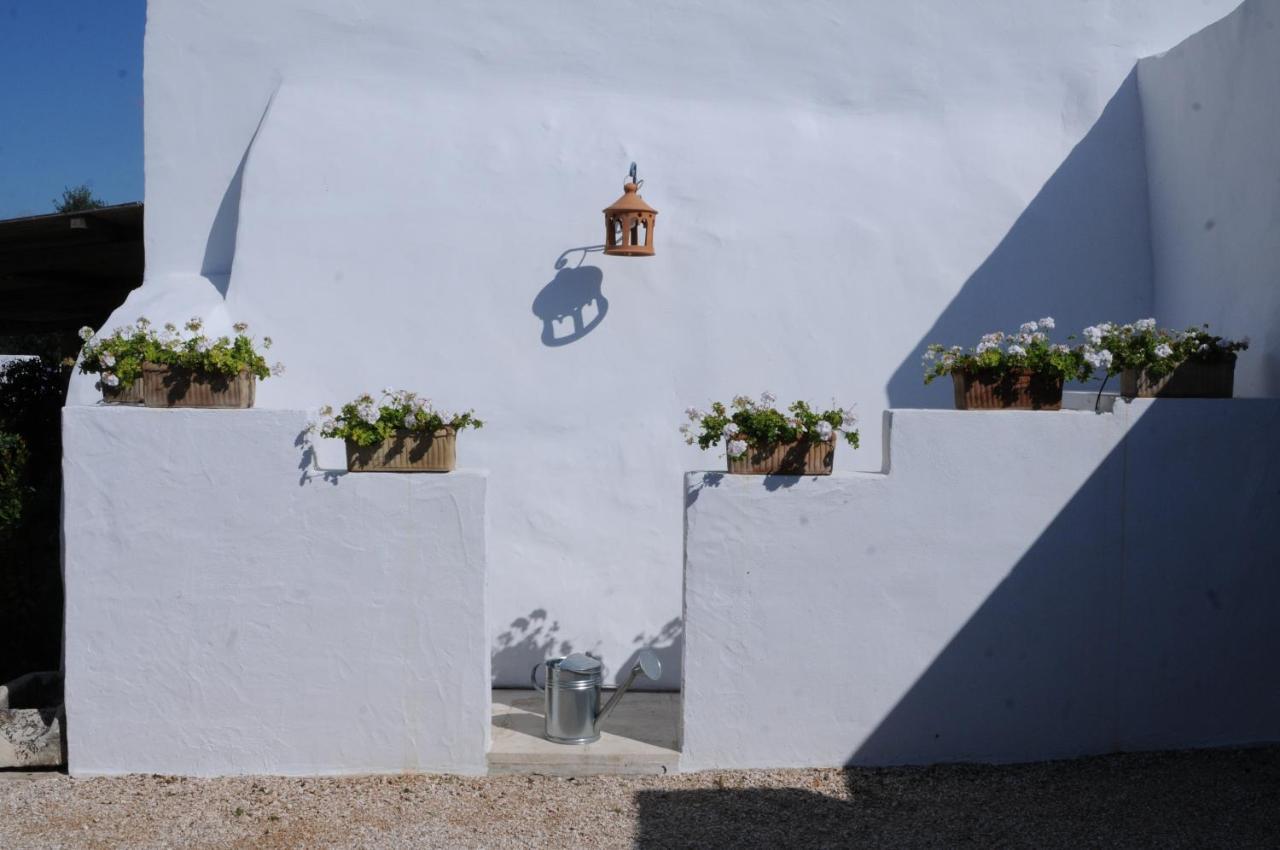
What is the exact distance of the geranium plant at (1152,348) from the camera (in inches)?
227

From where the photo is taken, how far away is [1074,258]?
7148mm

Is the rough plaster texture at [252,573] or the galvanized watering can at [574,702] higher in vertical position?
the rough plaster texture at [252,573]

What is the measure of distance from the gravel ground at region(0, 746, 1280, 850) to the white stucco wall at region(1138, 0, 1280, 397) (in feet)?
7.19

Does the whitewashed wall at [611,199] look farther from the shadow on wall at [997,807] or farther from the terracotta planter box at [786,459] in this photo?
the shadow on wall at [997,807]

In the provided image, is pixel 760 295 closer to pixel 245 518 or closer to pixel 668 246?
pixel 668 246

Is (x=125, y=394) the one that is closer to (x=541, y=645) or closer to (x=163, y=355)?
(x=163, y=355)

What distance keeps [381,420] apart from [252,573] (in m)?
0.95

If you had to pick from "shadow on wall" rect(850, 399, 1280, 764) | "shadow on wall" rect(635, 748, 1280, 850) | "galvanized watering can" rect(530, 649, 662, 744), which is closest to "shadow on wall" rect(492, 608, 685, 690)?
"galvanized watering can" rect(530, 649, 662, 744)

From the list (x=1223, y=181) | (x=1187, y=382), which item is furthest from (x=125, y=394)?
(x=1223, y=181)

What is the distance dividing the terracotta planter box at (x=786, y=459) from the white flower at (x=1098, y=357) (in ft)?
4.32

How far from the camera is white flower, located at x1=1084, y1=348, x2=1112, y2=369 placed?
221 inches

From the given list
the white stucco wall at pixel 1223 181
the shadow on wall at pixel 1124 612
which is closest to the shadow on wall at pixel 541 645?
the shadow on wall at pixel 1124 612

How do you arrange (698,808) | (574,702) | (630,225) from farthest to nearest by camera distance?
1. (630,225)
2. (574,702)
3. (698,808)

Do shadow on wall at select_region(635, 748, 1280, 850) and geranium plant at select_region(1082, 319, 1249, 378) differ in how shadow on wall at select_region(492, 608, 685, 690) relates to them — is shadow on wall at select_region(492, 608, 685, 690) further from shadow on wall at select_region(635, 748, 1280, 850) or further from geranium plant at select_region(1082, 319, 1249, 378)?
geranium plant at select_region(1082, 319, 1249, 378)
